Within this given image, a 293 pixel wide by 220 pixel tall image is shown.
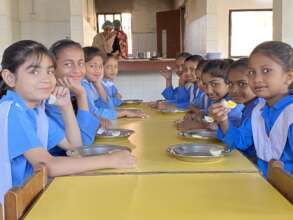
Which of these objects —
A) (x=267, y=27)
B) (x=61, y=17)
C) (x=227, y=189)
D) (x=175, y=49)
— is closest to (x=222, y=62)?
(x=227, y=189)

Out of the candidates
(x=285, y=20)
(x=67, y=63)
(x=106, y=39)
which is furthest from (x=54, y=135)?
(x=106, y=39)

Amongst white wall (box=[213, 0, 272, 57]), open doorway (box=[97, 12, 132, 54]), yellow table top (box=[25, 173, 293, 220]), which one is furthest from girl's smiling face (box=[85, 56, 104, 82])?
open doorway (box=[97, 12, 132, 54])

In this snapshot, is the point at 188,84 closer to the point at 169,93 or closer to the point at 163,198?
the point at 169,93

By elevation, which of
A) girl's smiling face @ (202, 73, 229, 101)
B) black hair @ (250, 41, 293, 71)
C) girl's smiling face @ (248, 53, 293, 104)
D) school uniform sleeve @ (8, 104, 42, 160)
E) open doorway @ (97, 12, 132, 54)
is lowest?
school uniform sleeve @ (8, 104, 42, 160)

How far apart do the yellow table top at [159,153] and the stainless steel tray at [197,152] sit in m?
0.02

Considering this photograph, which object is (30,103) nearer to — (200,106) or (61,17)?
(200,106)

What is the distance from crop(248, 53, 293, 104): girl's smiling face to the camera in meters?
1.96

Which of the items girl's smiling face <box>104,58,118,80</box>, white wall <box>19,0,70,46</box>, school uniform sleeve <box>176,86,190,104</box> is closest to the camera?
girl's smiling face <box>104,58,118,80</box>

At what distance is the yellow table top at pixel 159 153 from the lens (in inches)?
63.8

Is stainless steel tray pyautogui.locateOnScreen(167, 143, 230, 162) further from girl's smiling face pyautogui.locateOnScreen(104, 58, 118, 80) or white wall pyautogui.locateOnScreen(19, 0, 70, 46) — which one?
white wall pyautogui.locateOnScreen(19, 0, 70, 46)

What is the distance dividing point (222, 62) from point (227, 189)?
164 cm

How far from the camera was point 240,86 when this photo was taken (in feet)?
8.07

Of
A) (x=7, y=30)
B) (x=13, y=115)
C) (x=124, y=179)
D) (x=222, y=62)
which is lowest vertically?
(x=124, y=179)

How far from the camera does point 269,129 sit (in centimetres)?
196
